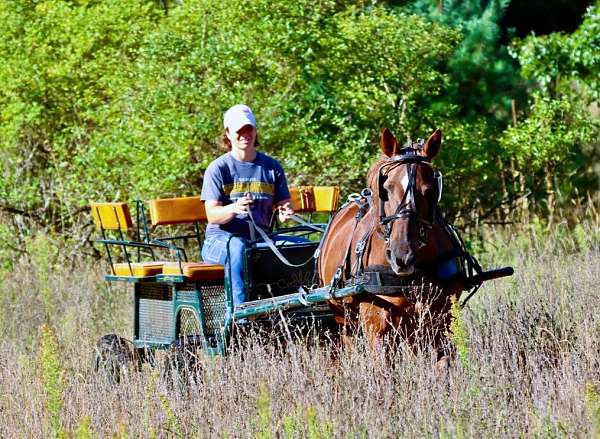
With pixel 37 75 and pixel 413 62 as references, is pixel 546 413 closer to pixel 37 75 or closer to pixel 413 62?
pixel 413 62

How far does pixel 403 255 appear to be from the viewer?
633cm

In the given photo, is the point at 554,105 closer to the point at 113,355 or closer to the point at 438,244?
the point at 113,355

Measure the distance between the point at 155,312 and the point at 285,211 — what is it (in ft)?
4.04

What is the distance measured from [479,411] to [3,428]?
2.29 metres

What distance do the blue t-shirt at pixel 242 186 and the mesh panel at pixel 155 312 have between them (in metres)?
0.61

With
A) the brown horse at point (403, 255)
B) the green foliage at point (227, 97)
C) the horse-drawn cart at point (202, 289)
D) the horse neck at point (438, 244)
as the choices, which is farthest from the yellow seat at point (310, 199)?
the green foliage at point (227, 97)

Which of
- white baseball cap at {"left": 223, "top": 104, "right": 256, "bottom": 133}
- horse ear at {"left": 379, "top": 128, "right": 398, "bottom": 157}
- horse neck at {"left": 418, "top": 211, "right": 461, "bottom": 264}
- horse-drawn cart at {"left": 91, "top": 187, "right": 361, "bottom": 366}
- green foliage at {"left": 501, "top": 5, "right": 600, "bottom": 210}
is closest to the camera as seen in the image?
horse neck at {"left": 418, "top": 211, "right": 461, "bottom": 264}

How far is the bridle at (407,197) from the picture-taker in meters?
6.40

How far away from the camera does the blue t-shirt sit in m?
7.80

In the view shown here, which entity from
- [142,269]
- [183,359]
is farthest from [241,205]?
[183,359]

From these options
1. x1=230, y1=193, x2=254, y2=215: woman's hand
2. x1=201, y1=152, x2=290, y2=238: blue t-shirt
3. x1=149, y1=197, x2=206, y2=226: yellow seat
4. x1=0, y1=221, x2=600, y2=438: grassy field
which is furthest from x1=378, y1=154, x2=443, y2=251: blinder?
x1=149, y1=197, x2=206, y2=226: yellow seat

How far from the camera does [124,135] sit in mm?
12508

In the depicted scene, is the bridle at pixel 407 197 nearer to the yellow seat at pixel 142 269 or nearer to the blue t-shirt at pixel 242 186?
the blue t-shirt at pixel 242 186

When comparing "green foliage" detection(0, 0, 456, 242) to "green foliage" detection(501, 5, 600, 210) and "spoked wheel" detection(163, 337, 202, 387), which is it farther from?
"spoked wheel" detection(163, 337, 202, 387)
